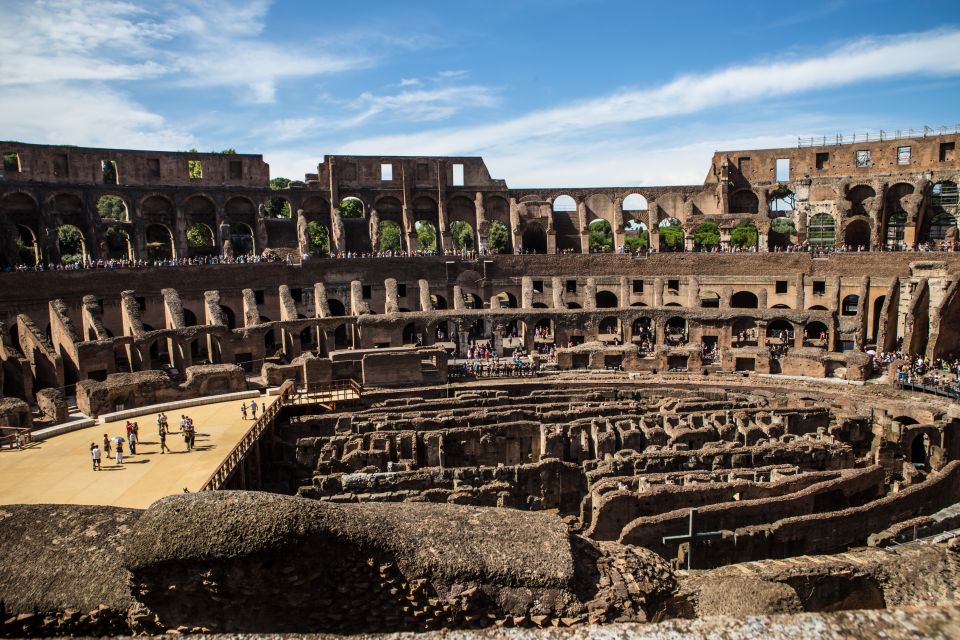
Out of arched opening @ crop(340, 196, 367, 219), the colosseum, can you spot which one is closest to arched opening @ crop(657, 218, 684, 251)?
the colosseum

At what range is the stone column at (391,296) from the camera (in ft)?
117

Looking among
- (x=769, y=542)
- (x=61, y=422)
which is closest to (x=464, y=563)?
(x=769, y=542)

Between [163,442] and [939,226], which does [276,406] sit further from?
[939,226]

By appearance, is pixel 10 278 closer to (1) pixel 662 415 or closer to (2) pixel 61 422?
(2) pixel 61 422

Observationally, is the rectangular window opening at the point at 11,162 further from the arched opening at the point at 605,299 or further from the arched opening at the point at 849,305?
the arched opening at the point at 849,305

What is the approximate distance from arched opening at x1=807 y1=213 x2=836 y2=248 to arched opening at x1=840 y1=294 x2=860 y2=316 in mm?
6350

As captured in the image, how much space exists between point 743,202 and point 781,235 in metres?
3.64

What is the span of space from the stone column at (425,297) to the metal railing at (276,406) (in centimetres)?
871

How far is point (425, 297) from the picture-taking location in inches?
1458

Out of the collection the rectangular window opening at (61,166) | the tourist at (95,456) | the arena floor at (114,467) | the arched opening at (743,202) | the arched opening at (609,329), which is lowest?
the arena floor at (114,467)

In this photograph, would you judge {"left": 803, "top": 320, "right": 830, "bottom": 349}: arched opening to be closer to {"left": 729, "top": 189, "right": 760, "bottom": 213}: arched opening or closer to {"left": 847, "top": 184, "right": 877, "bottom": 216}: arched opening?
{"left": 847, "top": 184, "right": 877, "bottom": 216}: arched opening

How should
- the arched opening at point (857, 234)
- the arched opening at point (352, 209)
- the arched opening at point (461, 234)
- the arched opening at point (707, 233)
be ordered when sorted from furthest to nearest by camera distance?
1. the arched opening at point (461, 234)
2. the arched opening at point (352, 209)
3. the arched opening at point (707, 233)
4. the arched opening at point (857, 234)

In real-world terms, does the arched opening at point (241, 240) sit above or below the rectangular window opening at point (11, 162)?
below

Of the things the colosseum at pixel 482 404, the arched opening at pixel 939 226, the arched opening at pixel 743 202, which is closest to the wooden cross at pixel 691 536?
the colosseum at pixel 482 404
